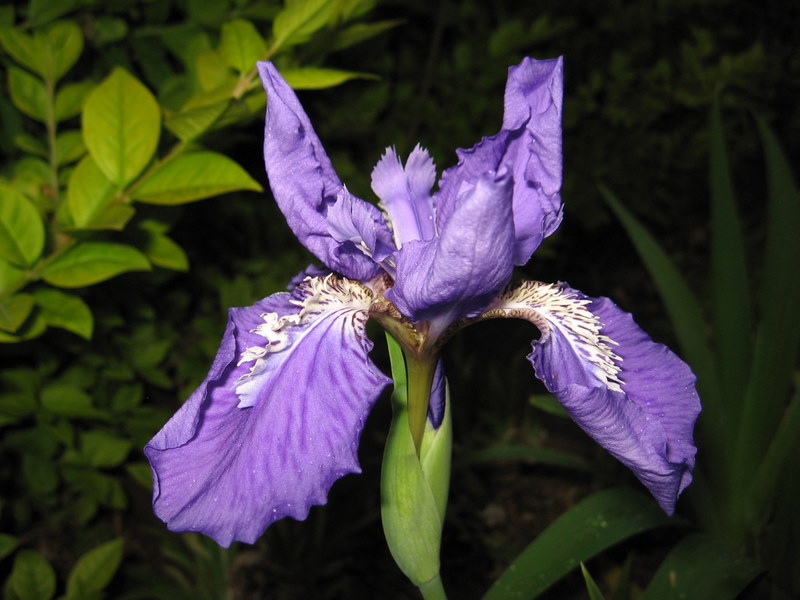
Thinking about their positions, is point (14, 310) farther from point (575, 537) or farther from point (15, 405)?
point (575, 537)

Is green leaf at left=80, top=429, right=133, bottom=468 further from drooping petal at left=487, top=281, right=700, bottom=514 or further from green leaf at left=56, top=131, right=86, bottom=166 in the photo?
drooping petal at left=487, top=281, right=700, bottom=514

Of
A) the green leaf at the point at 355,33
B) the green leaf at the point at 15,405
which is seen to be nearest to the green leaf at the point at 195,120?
the green leaf at the point at 355,33

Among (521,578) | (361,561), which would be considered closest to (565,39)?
(361,561)

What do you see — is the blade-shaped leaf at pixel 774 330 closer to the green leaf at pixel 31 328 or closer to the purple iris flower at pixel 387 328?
the purple iris flower at pixel 387 328

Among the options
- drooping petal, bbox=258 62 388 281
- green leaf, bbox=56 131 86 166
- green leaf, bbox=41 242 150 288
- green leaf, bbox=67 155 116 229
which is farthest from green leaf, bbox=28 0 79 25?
drooping petal, bbox=258 62 388 281

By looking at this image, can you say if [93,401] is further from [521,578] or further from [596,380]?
[596,380]

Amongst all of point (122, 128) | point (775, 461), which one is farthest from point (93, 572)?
point (775, 461)
